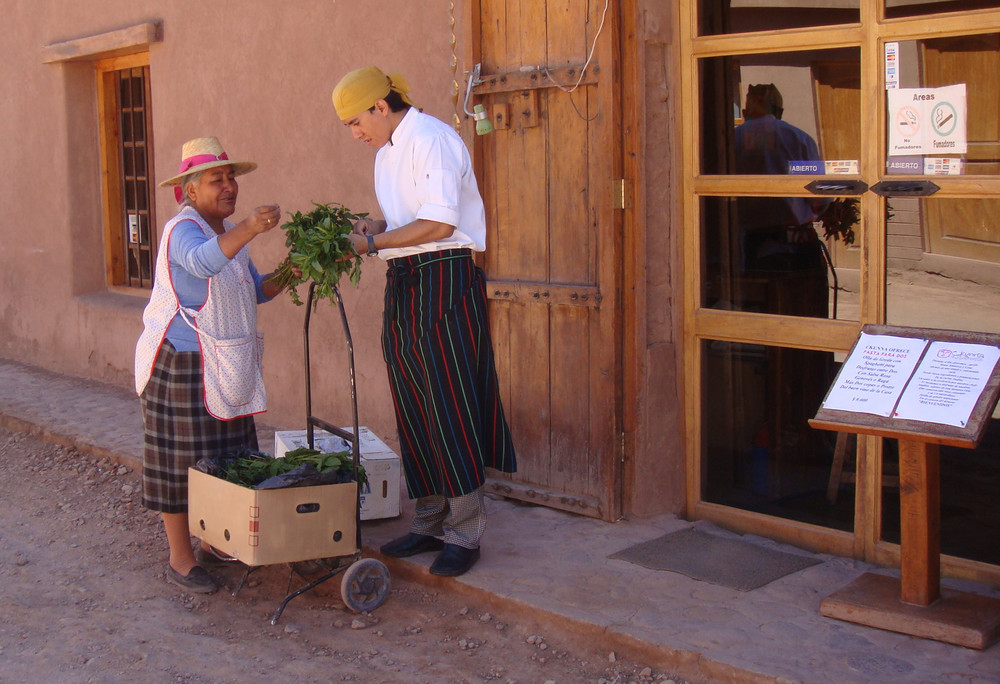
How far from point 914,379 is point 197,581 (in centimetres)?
297

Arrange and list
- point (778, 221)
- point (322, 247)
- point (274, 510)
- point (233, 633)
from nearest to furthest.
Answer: point (274, 510)
point (322, 247)
point (233, 633)
point (778, 221)

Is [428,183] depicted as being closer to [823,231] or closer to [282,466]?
[282,466]

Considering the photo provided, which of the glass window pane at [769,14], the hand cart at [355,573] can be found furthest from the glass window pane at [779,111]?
the hand cart at [355,573]

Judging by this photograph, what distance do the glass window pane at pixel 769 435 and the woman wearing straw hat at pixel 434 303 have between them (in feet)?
3.33

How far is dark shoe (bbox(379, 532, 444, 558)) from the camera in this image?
476cm

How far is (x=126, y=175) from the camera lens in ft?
30.0

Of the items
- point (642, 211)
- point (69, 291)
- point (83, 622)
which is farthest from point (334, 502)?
point (69, 291)

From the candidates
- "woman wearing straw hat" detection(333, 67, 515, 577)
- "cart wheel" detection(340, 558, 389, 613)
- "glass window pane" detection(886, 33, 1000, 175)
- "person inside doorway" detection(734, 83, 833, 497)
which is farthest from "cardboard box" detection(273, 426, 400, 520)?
"glass window pane" detection(886, 33, 1000, 175)

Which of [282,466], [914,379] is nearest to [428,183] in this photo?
[282,466]

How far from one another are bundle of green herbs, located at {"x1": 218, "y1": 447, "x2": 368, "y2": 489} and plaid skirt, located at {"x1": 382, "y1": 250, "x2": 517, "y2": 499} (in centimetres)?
31

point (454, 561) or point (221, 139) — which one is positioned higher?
point (221, 139)

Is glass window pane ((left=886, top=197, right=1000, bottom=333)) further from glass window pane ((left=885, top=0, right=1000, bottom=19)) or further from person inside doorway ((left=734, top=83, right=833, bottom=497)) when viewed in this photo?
glass window pane ((left=885, top=0, right=1000, bottom=19))

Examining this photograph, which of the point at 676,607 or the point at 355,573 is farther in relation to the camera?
the point at 355,573

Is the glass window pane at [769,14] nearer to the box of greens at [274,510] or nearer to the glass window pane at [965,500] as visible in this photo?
the glass window pane at [965,500]
